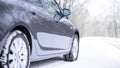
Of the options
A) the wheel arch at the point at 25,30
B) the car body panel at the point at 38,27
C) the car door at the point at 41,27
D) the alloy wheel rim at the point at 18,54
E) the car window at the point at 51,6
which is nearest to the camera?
the car body panel at the point at 38,27

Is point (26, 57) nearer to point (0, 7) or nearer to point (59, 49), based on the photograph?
point (0, 7)

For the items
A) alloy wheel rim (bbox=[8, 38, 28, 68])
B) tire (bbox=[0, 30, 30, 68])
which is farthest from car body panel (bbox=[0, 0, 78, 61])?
alloy wheel rim (bbox=[8, 38, 28, 68])

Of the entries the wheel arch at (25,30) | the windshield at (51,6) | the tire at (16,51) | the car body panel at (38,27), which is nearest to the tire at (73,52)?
the car body panel at (38,27)

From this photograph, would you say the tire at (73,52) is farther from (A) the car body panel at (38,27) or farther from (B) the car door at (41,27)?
(B) the car door at (41,27)

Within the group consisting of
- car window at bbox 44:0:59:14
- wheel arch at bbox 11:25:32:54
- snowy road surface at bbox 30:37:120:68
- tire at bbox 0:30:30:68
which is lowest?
snowy road surface at bbox 30:37:120:68

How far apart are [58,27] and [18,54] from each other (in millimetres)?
2217

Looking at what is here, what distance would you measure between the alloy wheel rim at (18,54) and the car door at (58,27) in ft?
5.22

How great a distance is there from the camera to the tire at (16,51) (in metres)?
4.32

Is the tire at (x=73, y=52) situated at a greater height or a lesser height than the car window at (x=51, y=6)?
lesser

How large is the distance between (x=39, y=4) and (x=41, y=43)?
79 cm

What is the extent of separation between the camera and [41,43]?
5.61 meters

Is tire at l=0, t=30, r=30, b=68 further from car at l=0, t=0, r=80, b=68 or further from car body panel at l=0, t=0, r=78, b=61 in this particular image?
car body panel at l=0, t=0, r=78, b=61

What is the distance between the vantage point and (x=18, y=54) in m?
4.64

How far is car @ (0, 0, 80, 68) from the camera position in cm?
430
